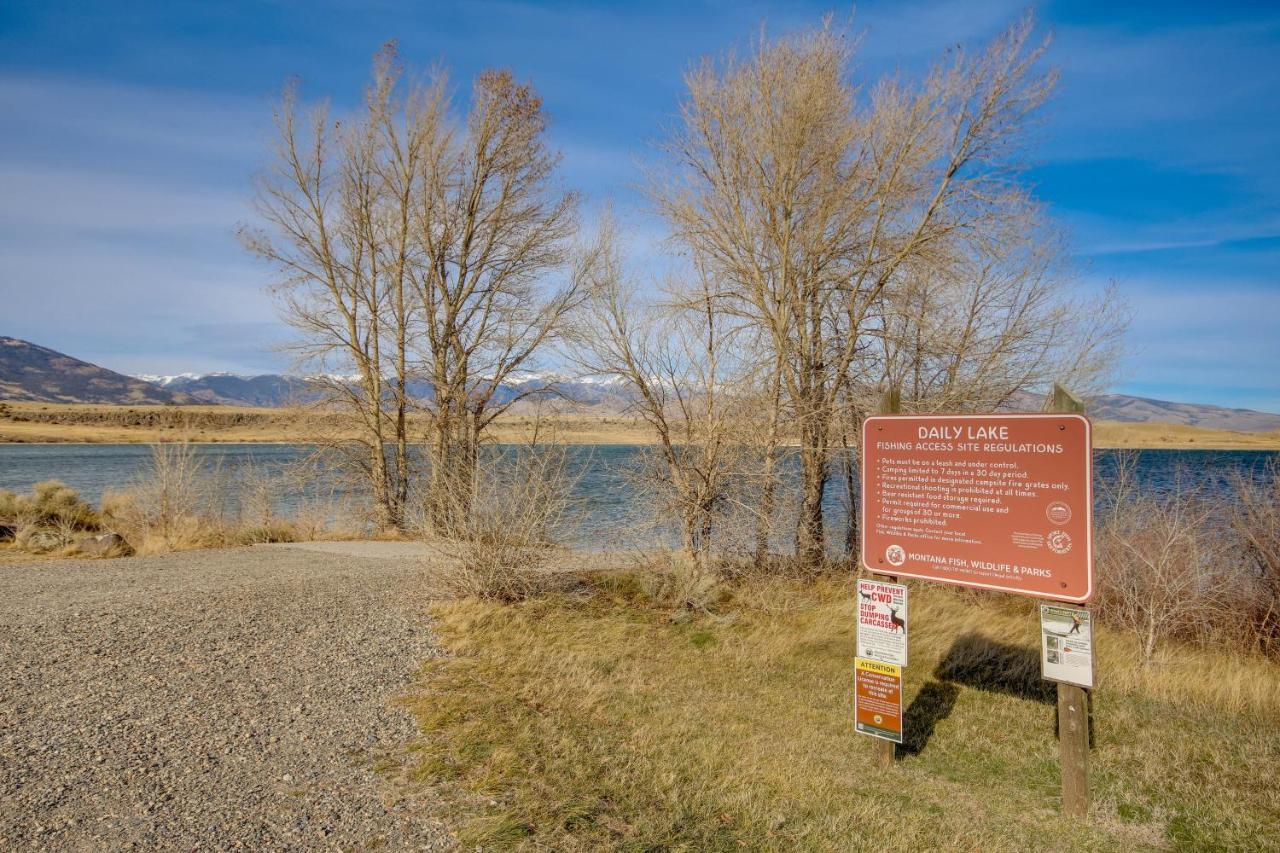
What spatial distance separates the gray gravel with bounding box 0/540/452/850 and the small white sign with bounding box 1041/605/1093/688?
3652mm

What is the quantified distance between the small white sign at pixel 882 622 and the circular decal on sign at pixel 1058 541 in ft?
3.17

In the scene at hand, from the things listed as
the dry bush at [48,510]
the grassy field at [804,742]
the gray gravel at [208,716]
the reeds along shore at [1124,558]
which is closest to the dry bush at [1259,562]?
the reeds along shore at [1124,558]

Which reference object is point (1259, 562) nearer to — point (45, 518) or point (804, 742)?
point (804, 742)

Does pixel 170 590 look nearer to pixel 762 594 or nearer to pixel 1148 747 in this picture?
pixel 762 594

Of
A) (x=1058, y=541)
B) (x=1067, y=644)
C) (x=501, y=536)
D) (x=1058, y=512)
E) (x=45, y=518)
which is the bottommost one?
(x=45, y=518)

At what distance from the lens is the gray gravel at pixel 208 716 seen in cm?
385

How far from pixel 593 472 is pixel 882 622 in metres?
28.7

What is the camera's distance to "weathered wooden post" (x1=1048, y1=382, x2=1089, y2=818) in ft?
14.6

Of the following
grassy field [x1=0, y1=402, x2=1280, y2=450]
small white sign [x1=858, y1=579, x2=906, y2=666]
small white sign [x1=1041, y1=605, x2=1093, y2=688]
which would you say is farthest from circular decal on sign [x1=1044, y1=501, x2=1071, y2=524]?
grassy field [x1=0, y1=402, x2=1280, y2=450]

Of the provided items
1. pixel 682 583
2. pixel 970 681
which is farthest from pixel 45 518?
pixel 970 681

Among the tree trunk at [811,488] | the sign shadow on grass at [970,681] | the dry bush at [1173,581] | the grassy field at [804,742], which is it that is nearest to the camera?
the grassy field at [804,742]

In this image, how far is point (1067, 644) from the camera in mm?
4445

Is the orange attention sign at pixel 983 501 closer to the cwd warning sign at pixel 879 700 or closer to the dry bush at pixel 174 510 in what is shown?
the cwd warning sign at pixel 879 700

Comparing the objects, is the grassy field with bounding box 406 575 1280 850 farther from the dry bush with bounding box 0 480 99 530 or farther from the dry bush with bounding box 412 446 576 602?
the dry bush with bounding box 0 480 99 530
